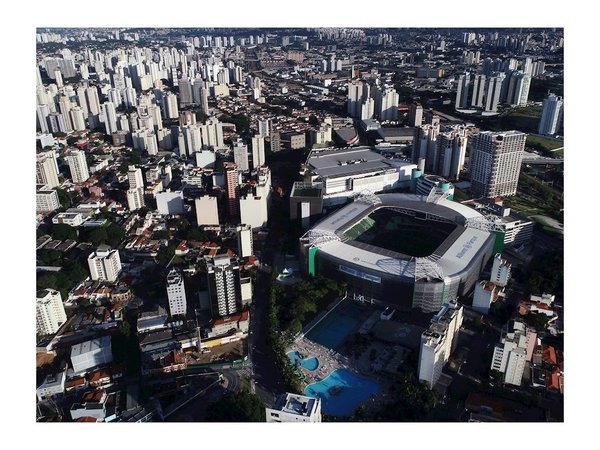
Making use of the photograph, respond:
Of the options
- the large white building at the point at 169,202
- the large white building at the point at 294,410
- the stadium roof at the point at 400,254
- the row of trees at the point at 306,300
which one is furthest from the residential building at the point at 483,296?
the large white building at the point at 169,202

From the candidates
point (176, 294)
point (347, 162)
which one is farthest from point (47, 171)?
point (347, 162)

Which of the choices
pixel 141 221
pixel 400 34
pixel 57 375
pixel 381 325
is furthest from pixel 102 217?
pixel 400 34

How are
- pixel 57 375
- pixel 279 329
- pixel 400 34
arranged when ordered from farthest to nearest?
pixel 400 34 < pixel 279 329 < pixel 57 375

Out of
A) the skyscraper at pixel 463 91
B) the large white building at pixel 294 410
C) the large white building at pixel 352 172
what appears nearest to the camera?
the large white building at pixel 294 410

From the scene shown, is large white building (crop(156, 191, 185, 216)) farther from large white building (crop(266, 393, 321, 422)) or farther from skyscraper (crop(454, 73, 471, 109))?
skyscraper (crop(454, 73, 471, 109))

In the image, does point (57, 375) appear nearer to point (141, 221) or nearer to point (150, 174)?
point (141, 221)

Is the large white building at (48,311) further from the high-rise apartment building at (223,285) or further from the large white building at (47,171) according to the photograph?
the large white building at (47,171)
